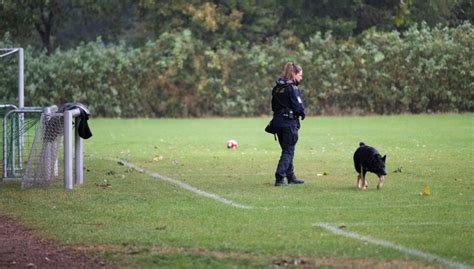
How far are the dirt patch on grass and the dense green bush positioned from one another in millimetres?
33841

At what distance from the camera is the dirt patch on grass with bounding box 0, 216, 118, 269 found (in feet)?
31.5

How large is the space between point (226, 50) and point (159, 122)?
6.03 metres

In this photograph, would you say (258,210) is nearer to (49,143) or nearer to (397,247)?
(397,247)

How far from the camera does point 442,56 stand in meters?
44.2

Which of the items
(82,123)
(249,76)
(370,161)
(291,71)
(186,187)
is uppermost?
(249,76)

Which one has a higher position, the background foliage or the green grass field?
the background foliage

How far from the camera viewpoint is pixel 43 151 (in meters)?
16.2

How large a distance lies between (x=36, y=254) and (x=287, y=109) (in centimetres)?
657

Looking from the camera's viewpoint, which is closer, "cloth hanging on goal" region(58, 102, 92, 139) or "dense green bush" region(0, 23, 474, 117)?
"cloth hanging on goal" region(58, 102, 92, 139)

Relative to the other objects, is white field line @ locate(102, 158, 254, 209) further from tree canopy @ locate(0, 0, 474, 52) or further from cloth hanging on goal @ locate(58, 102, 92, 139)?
tree canopy @ locate(0, 0, 474, 52)

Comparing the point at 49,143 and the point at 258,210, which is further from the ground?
the point at 49,143

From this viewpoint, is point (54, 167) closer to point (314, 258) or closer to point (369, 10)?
point (314, 258)

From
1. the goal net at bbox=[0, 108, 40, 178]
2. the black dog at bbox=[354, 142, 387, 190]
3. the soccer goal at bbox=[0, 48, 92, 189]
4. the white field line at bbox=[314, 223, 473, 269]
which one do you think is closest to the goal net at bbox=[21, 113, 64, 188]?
the soccer goal at bbox=[0, 48, 92, 189]

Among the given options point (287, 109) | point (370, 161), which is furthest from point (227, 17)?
point (370, 161)
